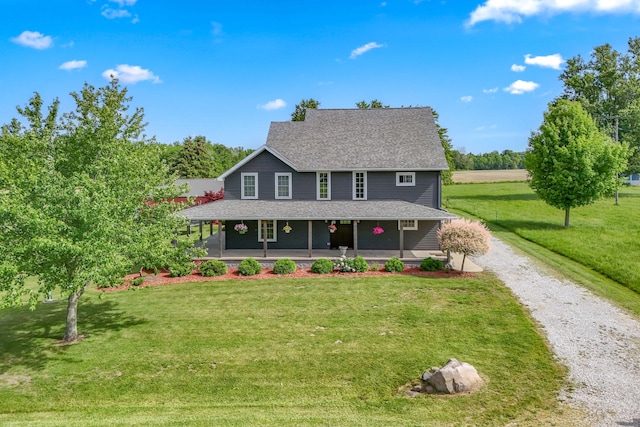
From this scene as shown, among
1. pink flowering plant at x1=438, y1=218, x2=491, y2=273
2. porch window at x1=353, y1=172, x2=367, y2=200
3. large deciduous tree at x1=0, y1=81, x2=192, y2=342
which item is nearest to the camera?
large deciduous tree at x1=0, y1=81, x2=192, y2=342

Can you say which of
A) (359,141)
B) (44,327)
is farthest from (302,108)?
(44,327)

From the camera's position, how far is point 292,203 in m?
26.7

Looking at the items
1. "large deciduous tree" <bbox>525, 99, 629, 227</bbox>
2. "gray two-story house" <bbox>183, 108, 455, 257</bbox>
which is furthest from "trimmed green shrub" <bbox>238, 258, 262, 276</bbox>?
"large deciduous tree" <bbox>525, 99, 629, 227</bbox>

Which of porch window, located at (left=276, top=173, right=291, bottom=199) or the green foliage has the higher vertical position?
the green foliage

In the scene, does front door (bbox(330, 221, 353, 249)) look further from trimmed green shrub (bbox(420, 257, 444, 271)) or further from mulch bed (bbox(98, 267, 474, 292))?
trimmed green shrub (bbox(420, 257, 444, 271))

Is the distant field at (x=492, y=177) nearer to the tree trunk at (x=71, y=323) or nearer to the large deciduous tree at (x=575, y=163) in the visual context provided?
the large deciduous tree at (x=575, y=163)

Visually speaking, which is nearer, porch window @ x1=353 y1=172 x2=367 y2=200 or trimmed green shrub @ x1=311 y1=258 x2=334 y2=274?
trimmed green shrub @ x1=311 y1=258 x2=334 y2=274

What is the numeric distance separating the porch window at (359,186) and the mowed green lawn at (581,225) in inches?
534

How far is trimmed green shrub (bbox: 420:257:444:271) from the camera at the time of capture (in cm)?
2275

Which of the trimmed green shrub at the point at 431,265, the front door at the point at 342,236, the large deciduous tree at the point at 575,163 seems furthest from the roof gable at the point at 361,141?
the large deciduous tree at the point at 575,163

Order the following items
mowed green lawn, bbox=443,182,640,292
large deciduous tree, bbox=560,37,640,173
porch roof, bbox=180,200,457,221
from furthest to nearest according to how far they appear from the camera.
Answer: large deciduous tree, bbox=560,37,640,173
porch roof, bbox=180,200,457,221
mowed green lawn, bbox=443,182,640,292

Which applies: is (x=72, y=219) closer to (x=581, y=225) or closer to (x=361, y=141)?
(x=361, y=141)

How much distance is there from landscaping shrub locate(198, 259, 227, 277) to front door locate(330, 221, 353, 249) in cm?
740

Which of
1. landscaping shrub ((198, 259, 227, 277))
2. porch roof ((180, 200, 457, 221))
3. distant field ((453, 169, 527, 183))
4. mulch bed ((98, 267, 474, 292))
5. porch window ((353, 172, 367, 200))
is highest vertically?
distant field ((453, 169, 527, 183))
